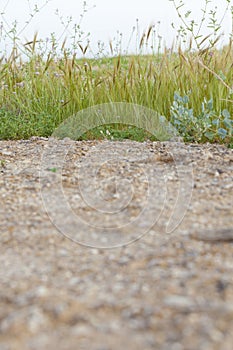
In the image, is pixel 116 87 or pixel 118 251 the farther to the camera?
pixel 116 87

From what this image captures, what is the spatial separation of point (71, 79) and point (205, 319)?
3771 mm

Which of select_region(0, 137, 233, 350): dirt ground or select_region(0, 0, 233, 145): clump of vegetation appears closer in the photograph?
Result: select_region(0, 137, 233, 350): dirt ground

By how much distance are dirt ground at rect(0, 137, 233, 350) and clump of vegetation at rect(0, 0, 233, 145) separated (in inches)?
39.3

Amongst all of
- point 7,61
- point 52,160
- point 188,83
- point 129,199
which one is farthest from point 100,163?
point 7,61

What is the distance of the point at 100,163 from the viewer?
3627 millimetres

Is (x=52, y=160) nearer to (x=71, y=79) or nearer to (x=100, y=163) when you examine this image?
(x=100, y=163)

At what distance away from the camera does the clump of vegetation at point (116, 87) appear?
4703 millimetres

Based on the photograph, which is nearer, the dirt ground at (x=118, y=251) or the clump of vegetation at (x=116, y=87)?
the dirt ground at (x=118, y=251)

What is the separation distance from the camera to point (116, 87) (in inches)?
202

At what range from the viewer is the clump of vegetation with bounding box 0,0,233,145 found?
4703mm

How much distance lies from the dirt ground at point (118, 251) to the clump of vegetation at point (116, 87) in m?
1.00

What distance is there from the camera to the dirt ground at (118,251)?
5.74ft

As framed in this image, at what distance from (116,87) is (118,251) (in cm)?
307

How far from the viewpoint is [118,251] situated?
92.2 inches
